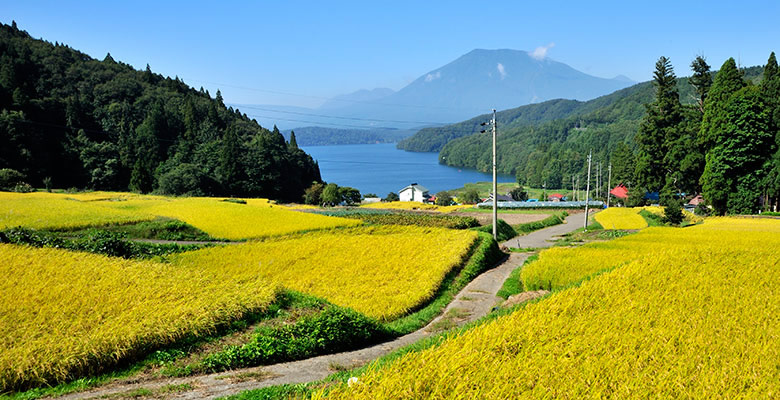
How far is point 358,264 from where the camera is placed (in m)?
15.8

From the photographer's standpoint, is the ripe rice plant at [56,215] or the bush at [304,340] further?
the ripe rice plant at [56,215]

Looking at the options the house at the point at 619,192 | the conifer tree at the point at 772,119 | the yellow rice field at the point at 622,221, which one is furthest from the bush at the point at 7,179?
the house at the point at 619,192

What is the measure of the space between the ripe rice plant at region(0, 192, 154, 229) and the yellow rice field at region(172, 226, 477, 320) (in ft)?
24.4

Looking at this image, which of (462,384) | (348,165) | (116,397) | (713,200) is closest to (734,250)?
(462,384)

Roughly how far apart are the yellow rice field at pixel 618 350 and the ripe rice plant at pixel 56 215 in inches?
738

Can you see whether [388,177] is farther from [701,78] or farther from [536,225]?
[536,225]

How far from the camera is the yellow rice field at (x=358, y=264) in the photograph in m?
12.5

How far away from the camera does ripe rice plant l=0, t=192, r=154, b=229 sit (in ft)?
63.3

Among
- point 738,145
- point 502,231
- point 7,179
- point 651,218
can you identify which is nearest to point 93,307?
point 502,231

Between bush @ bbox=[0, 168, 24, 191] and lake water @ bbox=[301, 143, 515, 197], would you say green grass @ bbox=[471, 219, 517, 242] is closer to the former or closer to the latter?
bush @ bbox=[0, 168, 24, 191]

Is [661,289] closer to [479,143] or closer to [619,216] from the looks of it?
[619,216]

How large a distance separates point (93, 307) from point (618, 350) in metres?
Result: 8.83

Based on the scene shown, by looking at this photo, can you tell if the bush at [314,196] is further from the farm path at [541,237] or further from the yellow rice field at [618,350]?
the yellow rice field at [618,350]

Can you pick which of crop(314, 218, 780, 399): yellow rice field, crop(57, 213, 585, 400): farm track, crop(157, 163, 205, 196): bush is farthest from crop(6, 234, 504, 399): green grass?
crop(157, 163, 205, 196): bush
